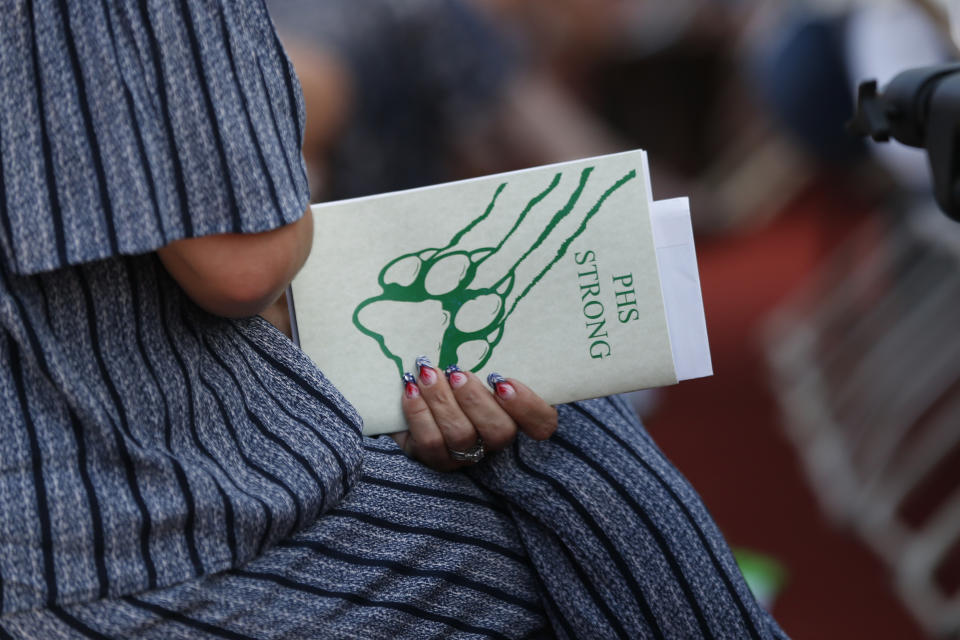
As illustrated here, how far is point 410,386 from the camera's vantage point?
2.83ft

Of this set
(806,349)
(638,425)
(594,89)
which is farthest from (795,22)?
(638,425)

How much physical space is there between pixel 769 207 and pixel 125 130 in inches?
166

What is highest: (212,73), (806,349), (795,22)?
(795,22)

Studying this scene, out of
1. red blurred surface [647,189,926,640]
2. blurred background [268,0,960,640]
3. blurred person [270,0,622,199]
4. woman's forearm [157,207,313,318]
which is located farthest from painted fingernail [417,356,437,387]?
red blurred surface [647,189,926,640]

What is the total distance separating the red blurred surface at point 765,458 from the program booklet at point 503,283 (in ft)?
4.51

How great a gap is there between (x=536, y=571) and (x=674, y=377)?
0.66 ft

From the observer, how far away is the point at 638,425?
957mm

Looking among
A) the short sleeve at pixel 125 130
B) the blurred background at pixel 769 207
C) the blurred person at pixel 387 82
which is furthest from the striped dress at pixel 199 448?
the blurred person at pixel 387 82

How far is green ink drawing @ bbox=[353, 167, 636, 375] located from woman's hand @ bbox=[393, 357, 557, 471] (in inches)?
1.5

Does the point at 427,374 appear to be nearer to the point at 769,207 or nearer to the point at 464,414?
the point at 464,414

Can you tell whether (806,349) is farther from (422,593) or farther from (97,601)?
(97,601)

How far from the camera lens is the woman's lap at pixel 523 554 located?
763mm

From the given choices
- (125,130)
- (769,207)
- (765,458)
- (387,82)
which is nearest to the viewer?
(125,130)

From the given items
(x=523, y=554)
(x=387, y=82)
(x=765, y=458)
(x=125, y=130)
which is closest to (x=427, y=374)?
(x=523, y=554)
